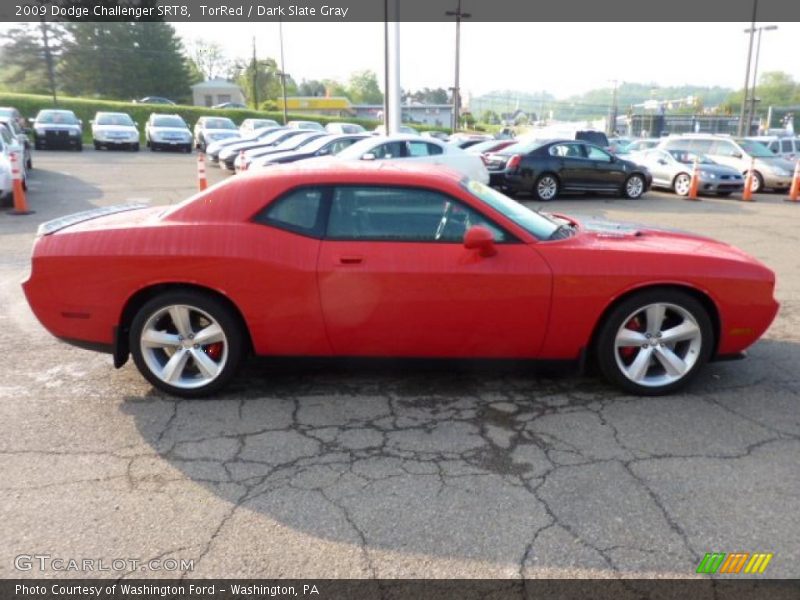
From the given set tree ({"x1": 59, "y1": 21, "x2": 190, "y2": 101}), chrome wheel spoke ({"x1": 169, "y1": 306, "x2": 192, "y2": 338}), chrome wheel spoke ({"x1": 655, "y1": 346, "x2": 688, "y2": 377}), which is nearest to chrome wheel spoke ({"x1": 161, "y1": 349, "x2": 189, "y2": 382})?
chrome wheel spoke ({"x1": 169, "y1": 306, "x2": 192, "y2": 338})

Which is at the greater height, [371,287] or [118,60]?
[118,60]

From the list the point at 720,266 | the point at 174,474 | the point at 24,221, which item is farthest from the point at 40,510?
the point at 24,221

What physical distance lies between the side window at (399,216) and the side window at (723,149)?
17787mm

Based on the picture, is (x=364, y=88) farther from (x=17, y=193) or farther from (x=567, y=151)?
(x=17, y=193)

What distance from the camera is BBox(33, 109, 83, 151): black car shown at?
87.6ft

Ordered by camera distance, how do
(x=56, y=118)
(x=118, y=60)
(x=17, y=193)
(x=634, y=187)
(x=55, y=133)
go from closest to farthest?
(x=17, y=193)
(x=634, y=187)
(x=55, y=133)
(x=56, y=118)
(x=118, y=60)

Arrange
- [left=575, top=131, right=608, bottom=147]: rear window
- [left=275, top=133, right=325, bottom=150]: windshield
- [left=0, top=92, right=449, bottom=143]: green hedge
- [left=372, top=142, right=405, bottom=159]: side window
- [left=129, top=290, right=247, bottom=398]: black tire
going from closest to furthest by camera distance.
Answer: [left=129, top=290, right=247, bottom=398]: black tire, [left=372, top=142, right=405, bottom=159]: side window, [left=275, top=133, right=325, bottom=150]: windshield, [left=575, top=131, right=608, bottom=147]: rear window, [left=0, top=92, right=449, bottom=143]: green hedge

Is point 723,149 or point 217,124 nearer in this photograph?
point 723,149

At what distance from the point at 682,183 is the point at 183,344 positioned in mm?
16278

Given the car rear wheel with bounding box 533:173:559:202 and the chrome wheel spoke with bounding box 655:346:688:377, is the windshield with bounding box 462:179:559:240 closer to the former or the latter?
the chrome wheel spoke with bounding box 655:346:688:377

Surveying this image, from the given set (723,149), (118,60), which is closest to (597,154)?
(723,149)

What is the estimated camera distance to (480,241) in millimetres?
3740

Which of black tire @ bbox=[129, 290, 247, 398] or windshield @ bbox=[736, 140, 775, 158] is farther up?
windshield @ bbox=[736, 140, 775, 158]

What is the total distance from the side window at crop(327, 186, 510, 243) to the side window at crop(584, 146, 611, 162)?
12.4 metres
